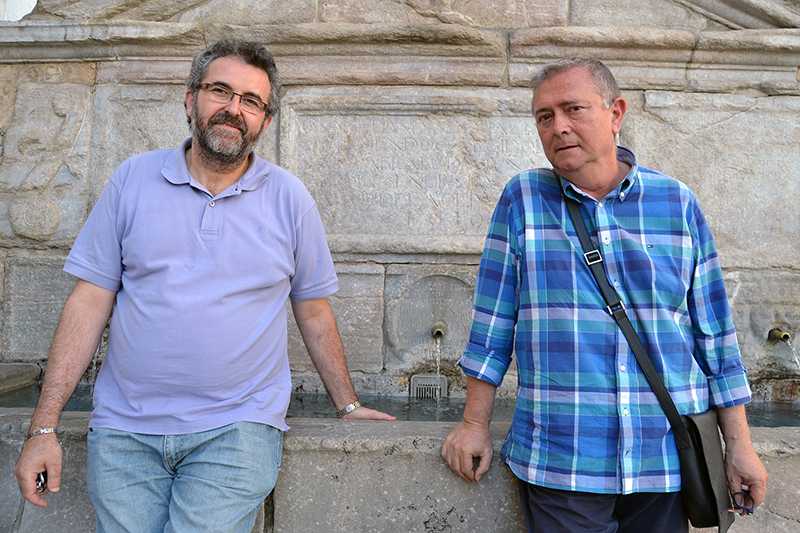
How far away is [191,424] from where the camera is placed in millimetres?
1376

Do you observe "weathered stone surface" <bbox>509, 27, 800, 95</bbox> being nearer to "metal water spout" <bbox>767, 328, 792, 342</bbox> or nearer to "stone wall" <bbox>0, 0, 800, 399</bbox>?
"stone wall" <bbox>0, 0, 800, 399</bbox>

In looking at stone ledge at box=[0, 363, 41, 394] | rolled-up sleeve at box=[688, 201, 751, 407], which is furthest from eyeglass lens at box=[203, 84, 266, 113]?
stone ledge at box=[0, 363, 41, 394]

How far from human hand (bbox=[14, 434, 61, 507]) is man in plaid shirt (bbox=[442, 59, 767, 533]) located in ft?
3.53

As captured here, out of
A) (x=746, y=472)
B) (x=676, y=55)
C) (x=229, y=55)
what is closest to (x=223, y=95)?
(x=229, y=55)

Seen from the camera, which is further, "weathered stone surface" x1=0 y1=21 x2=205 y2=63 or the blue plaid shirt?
"weathered stone surface" x1=0 y1=21 x2=205 y2=63

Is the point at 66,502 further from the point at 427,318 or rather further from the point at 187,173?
the point at 427,318

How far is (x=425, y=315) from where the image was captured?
3338mm

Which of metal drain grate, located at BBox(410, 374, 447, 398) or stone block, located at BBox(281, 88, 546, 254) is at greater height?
stone block, located at BBox(281, 88, 546, 254)

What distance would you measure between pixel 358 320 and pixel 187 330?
195cm

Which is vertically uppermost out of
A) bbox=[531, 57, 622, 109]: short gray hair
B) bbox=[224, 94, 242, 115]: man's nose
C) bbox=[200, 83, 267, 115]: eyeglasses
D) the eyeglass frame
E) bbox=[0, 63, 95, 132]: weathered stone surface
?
bbox=[0, 63, 95, 132]: weathered stone surface

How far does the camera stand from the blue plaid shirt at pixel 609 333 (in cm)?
127

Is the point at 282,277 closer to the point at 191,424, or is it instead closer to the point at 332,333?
the point at 332,333

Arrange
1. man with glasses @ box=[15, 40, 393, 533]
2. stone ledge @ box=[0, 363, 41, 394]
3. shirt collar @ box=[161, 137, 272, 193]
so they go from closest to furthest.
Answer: man with glasses @ box=[15, 40, 393, 533] < shirt collar @ box=[161, 137, 272, 193] < stone ledge @ box=[0, 363, 41, 394]

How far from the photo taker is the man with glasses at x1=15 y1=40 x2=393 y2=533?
4.47 feet
